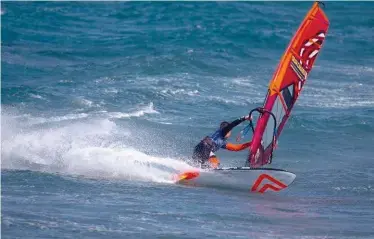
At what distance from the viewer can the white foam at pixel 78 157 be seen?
1286cm

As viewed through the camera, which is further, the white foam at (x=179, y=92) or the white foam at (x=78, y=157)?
the white foam at (x=179, y=92)

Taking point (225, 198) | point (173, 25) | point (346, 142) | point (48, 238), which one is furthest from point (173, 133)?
point (173, 25)

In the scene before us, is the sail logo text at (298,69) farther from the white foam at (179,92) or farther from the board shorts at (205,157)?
the white foam at (179,92)

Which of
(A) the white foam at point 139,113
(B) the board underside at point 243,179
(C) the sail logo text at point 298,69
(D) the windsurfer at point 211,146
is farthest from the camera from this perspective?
(A) the white foam at point 139,113

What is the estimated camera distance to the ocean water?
33.2ft

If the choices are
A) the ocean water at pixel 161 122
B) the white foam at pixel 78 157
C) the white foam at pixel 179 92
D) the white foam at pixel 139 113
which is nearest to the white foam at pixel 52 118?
the ocean water at pixel 161 122

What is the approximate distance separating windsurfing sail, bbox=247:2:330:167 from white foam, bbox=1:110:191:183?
1299 mm

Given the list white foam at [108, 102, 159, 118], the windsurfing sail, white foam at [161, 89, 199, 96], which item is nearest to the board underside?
the windsurfing sail

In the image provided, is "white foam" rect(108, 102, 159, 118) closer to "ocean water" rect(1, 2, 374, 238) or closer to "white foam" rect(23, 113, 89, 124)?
"ocean water" rect(1, 2, 374, 238)

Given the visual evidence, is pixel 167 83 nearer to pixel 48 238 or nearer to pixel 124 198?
pixel 124 198

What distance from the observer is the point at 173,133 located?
17.7m

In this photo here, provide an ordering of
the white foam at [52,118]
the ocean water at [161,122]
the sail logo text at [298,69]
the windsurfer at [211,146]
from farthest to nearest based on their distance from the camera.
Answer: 1. the white foam at [52,118]
2. the sail logo text at [298,69]
3. the windsurfer at [211,146]
4. the ocean water at [161,122]

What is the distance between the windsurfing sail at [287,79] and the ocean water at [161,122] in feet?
2.66

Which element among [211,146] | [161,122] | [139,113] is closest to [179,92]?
[139,113]
